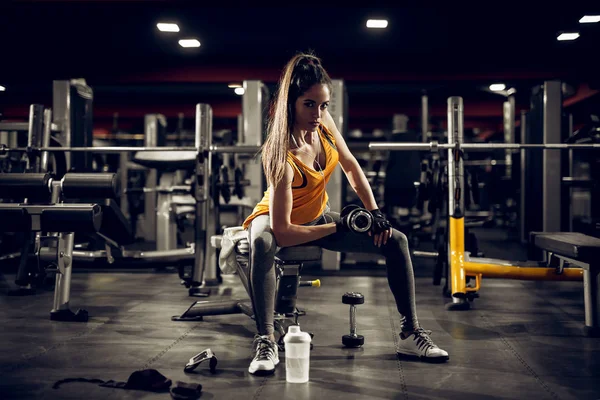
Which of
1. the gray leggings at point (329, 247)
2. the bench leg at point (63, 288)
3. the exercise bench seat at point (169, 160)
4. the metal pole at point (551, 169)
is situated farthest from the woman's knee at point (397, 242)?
the metal pole at point (551, 169)

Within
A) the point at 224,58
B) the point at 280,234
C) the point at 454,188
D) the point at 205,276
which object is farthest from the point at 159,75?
the point at 280,234

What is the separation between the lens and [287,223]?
211cm

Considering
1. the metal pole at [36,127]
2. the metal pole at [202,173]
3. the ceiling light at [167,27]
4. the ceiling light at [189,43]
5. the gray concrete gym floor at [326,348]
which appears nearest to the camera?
the gray concrete gym floor at [326,348]

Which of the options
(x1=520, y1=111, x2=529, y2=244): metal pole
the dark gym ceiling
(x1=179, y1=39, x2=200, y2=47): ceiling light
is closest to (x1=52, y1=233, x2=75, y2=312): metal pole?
the dark gym ceiling

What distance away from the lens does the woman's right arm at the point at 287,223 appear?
207cm

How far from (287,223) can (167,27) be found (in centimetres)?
600

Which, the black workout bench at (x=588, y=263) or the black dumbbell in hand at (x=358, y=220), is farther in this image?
the black workout bench at (x=588, y=263)

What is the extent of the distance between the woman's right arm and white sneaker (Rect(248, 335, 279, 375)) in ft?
1.12

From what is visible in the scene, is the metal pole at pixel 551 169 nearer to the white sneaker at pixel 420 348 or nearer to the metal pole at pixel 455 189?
the metal pole at pixel 455 189

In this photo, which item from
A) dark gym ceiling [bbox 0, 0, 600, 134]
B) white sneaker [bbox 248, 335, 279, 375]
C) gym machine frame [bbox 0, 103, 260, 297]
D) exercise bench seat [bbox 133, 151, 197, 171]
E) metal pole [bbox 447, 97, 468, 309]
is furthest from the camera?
dark gym ceiling [bbox 0, 0, 600, 134]

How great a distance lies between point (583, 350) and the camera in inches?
96.3

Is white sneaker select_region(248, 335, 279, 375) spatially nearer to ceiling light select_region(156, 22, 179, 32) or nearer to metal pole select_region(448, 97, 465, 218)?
metal pole select_region(448, 97, 465, 218)

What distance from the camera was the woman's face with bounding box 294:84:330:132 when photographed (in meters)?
2.13

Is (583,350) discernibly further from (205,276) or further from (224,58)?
(224,58)
